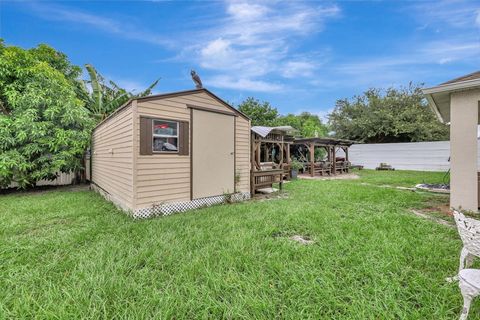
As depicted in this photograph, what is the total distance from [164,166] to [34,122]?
6482mm

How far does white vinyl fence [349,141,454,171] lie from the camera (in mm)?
15211

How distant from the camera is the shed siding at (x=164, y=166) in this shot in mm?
4922

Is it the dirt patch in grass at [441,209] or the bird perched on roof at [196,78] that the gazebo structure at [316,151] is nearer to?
the dirt patch in grass at [441,209]

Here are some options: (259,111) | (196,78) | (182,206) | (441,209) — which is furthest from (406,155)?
(182,206)

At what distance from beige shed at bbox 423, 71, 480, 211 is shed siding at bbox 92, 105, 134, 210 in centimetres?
707

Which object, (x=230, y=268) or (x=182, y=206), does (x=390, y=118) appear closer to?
(x=182, y=206)

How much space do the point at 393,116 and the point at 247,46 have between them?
1522cm

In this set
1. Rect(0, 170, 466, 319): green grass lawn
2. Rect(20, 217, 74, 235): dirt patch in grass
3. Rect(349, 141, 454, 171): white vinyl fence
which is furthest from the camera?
Rect(349, 141, 454, 171): white vinyl fence

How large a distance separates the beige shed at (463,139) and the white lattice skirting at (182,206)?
5.27m

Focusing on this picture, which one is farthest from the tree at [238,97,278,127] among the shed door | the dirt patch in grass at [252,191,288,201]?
the shed door

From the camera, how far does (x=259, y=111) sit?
850 inches

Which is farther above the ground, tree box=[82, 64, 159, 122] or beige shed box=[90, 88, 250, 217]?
tree box=[82, 64, 159, 122]

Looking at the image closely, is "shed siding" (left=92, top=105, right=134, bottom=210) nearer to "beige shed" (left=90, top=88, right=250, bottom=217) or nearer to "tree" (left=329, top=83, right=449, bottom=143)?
"beige shed" (left=90, top=88, right=250, bottom=217)

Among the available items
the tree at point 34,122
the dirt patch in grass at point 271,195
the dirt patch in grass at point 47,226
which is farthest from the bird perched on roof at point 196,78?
the tree at point 34,122
